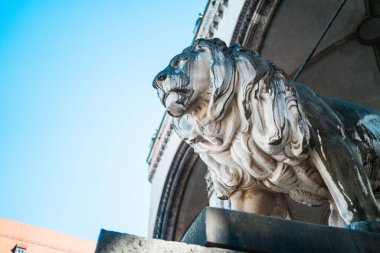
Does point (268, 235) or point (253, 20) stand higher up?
point (253, 20)

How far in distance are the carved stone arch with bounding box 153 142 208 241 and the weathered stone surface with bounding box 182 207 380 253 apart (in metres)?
5.61

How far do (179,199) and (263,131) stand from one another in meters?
5.57

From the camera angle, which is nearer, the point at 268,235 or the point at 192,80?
the point at 268,235

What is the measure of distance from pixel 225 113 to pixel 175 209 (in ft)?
18.3

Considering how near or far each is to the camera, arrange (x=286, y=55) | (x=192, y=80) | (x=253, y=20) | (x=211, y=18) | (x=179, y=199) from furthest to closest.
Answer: (x=179, y=199) < (x=211, y=18) < (x=286, y=55) < (x=253, y=20) < (x=192, y=80)

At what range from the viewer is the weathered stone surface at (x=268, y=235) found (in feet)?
4.09

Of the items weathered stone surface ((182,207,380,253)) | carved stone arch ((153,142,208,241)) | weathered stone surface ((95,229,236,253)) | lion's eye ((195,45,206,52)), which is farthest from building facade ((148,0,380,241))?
weathered stone surface ((95,229,236,253))

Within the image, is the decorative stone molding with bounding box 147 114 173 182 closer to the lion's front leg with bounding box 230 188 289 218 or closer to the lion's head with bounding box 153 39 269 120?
the lion's front leg with bounding box 230 188 289 218

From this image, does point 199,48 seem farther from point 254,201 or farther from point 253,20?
point 253,20

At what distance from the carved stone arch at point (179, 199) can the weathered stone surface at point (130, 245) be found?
18.9ft

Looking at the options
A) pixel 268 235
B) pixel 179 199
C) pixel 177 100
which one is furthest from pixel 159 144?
pixel 268 235

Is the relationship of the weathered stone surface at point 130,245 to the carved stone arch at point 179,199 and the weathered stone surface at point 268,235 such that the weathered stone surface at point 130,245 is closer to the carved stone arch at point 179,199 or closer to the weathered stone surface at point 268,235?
the weathered stone surface at point 268,235

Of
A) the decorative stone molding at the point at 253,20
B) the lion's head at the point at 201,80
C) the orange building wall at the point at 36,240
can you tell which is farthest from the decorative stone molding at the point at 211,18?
the orange building wall at the point at 36,240

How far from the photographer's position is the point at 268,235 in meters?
1.29
